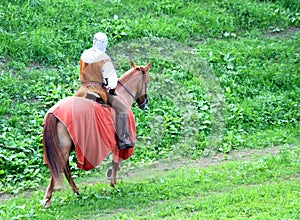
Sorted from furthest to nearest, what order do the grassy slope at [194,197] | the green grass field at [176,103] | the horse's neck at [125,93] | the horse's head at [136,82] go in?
1. the horse's head at [136,82]
2. the horse's neck at [125,93]
3. the green grass field at [176,103]
4. the grassy slope at [194,197]

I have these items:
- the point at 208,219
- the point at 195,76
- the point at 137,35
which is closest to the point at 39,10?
the point at 137,35

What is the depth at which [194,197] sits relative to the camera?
9.45 m

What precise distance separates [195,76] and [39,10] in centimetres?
408

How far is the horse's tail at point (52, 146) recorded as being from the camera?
880 cm

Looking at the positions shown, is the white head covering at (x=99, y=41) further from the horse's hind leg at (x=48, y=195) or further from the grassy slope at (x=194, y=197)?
the grassy slope at (x=194, y=197)

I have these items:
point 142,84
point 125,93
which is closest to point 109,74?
point 125,93

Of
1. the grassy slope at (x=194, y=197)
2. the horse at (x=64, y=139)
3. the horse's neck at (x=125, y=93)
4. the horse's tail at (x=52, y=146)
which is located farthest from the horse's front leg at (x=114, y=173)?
the horse's tail at (x=52, y=146)

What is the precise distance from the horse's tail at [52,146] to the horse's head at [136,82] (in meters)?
1.51

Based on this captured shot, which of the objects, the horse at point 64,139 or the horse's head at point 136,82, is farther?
the horse's head at point 136,82

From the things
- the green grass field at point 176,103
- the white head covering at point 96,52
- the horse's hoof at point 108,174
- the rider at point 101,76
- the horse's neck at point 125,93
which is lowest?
the horse's hoof at point 108,174

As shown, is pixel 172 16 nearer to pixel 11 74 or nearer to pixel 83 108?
pixel 11 74

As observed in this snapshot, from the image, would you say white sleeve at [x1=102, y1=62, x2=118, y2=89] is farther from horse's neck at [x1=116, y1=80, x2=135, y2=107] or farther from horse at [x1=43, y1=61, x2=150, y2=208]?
horse's neck at [x1=116, y1=80, x2=135, y2=107]

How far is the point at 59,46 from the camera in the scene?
547 inches

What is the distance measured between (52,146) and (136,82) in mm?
1958
